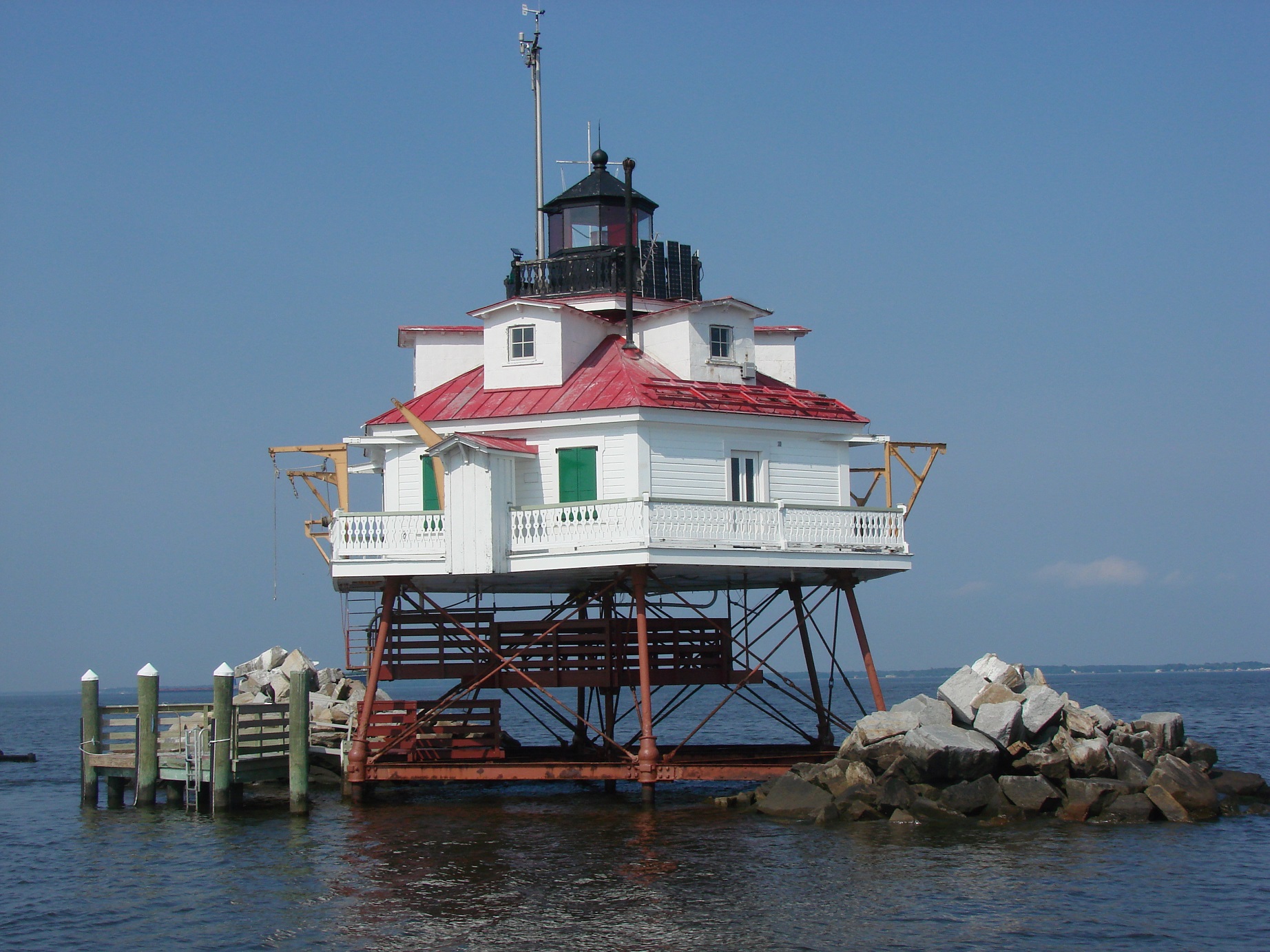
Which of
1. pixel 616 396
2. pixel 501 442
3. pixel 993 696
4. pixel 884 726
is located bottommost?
pixel 884 726

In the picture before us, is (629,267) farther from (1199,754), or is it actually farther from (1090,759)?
(1199,754)

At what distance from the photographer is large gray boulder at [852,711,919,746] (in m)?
27.7

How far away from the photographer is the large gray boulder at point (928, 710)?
92.2 feet

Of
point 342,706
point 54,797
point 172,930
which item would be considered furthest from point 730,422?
point 54,797

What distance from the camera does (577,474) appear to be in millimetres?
29500

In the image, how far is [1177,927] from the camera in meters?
20.2

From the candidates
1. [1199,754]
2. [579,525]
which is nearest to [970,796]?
[1199,754]

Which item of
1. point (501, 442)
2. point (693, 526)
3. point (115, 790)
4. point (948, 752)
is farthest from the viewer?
point (115, 790)

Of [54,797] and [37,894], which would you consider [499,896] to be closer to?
[37,894]

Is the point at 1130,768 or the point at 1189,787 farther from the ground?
the point at 1130,768

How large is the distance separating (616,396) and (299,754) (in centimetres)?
1017

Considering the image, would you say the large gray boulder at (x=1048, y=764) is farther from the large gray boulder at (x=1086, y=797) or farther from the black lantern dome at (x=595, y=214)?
the black lantern dome at (x=595, y=214)

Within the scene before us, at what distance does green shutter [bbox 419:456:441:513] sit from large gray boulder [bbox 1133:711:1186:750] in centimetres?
1632

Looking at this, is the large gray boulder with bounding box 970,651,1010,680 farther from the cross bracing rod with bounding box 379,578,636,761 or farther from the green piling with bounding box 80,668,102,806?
the green piling with bounding box 80,668,102,806
